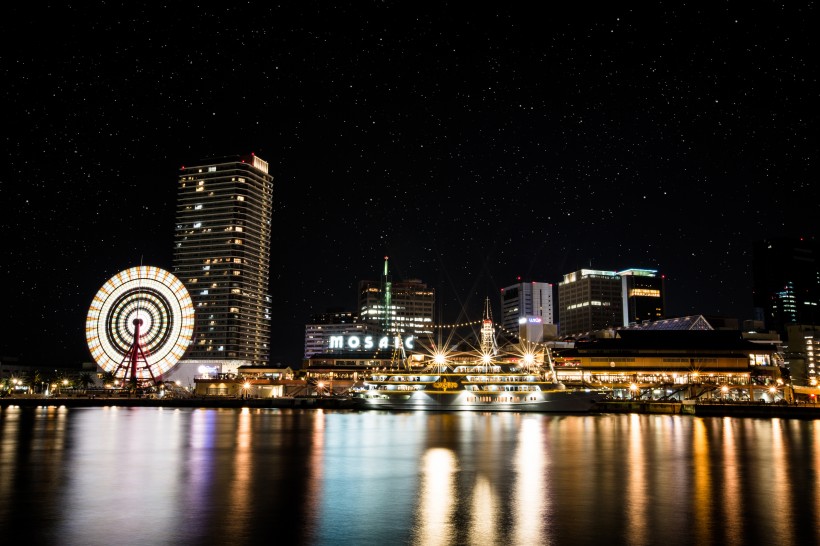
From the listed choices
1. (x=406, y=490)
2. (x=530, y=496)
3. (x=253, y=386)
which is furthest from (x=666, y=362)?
(x=406, y=490)

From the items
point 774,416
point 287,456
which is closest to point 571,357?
point 774,416

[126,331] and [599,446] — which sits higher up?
[126,331]

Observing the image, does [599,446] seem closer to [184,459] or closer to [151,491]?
[184,459]

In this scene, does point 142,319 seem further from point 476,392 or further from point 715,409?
A: point 715,409

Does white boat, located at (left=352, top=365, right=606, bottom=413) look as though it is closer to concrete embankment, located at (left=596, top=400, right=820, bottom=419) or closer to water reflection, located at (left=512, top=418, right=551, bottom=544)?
concrete embankment, located at (left=596, top=400, right=820, bottom=419)

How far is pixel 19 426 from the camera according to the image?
66.6 metres

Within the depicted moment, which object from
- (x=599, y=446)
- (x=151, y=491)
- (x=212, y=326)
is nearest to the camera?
(x=151, y=491)

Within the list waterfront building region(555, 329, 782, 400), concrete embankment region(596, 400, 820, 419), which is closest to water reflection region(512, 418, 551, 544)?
concrete embankment region(596, 400, 820, 419)

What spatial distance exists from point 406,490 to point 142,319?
108200 millimetres

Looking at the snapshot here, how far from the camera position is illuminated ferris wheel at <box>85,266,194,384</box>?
124 m

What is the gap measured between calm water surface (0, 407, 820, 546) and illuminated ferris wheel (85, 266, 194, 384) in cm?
7090

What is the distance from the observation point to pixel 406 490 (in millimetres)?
28328

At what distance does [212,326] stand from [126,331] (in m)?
71.5

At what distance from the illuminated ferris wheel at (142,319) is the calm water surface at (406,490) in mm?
70901
